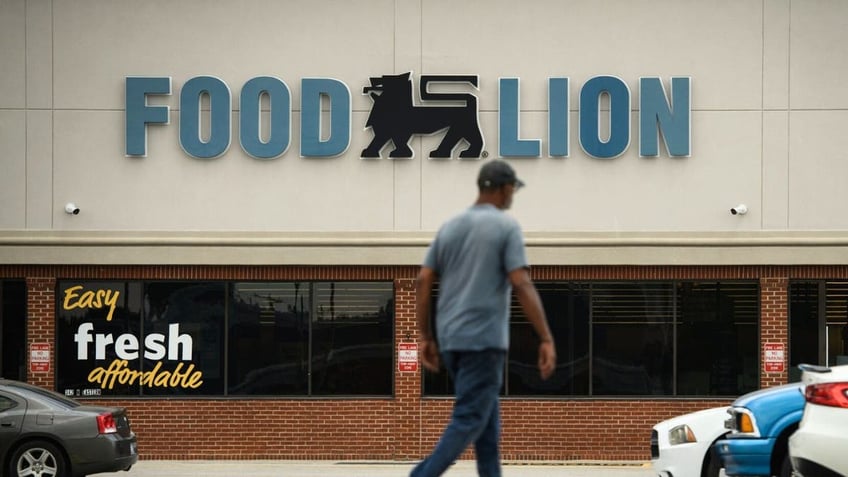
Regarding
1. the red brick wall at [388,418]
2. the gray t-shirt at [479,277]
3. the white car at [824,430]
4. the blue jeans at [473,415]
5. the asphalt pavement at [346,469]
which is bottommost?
the asphalt pavement at [346,469]

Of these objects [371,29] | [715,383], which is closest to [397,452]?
[715,383]

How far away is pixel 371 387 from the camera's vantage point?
20484mm

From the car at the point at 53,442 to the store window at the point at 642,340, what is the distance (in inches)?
251

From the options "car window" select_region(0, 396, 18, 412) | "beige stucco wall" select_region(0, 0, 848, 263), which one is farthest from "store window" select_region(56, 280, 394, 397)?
"car window" select_region(0, 396, 18, 412)

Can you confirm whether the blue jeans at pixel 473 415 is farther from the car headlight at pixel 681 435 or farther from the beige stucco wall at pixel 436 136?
the beige stucco wall at pixel 436 136

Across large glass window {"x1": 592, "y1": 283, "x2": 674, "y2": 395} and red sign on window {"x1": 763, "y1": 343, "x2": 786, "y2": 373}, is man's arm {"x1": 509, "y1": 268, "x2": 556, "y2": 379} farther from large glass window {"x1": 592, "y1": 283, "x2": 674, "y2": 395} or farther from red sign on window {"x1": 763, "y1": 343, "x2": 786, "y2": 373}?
red sign on window {"x1": 763, "y1": 343, "x2": 786, "y2": 373}

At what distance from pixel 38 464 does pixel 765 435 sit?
27.0 ft

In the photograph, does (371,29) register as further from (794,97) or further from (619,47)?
(794,97)

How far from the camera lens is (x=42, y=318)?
67.0 feet

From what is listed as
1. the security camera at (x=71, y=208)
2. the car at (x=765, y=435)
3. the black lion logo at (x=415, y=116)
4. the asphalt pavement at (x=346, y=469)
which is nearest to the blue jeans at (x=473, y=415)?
the car at (x=765, y=435)

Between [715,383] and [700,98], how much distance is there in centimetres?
423

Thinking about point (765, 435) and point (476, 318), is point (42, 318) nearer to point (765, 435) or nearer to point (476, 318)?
point (765, 435)

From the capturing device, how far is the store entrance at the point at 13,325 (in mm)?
20562

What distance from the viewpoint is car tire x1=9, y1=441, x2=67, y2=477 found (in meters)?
15.2
